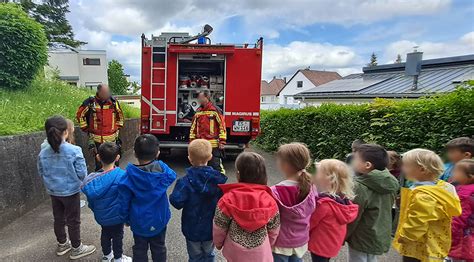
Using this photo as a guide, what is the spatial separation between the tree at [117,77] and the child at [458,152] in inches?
1736

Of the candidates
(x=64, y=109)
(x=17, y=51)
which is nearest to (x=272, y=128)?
(x=64, y=109)

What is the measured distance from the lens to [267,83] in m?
73.6

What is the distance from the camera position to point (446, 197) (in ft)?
7.47

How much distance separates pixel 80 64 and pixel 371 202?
117 ft

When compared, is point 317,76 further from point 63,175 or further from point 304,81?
point 63,175

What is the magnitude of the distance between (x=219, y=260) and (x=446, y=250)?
7.06 ft

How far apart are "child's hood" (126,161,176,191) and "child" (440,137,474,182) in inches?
110

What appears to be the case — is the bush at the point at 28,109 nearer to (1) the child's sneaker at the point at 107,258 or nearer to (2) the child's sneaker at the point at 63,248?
(2) the child's sneaker at the point at 63,248

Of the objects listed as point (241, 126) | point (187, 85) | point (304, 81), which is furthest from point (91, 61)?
point (304, 81)

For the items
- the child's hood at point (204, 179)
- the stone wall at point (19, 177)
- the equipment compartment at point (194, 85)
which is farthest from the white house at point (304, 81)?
the child's hood at point (204, 179)

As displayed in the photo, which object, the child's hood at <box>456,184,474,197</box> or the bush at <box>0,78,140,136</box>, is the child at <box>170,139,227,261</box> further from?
the bush at <box>0,78,140,136</box>

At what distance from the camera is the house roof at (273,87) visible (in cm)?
6856

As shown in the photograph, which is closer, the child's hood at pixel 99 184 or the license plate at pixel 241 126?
the child's hood at pixel 99 184

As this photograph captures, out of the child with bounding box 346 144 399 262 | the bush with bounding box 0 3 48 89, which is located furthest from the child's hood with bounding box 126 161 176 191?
the bush with bounding box 0 3 48 89
